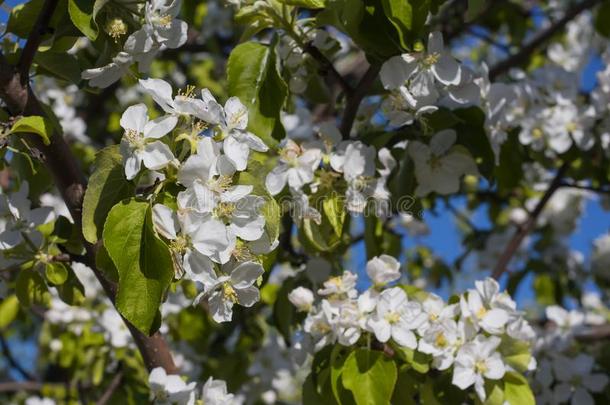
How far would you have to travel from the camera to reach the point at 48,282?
1896mm

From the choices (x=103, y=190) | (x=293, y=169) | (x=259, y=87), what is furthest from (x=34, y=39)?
(x=293, y=169)

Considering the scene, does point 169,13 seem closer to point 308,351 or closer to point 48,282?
point 48,282

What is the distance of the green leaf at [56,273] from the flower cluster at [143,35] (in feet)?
1.39

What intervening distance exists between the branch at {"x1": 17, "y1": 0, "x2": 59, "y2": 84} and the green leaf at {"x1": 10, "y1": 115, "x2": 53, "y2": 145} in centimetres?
15

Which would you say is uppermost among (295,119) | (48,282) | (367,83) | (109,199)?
(109,199)

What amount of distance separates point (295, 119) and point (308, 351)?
105 centimetres

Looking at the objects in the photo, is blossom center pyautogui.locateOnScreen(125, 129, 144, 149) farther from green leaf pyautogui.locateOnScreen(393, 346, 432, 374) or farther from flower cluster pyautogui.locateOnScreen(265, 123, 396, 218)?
green leaf pyautogui.locateOnScreen(393, 346, 432, 374)

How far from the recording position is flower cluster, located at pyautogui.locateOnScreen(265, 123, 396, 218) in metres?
1.85

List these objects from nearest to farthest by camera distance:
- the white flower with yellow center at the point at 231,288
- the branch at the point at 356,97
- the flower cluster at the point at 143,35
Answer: the white flower with yellow center at the point at 231,288 → the flower cluster at the point at 143,35 → the branch at the point at 356,97

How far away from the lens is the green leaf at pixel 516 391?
1.88 meters

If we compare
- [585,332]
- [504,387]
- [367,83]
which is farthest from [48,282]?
[585,332]

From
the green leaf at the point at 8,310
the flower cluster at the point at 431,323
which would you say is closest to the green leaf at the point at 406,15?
the flower cluster at the point at 431,323

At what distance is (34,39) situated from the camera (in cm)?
162

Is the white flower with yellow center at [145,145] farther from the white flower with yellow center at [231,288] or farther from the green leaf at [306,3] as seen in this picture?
the green leaf at [306,3]
